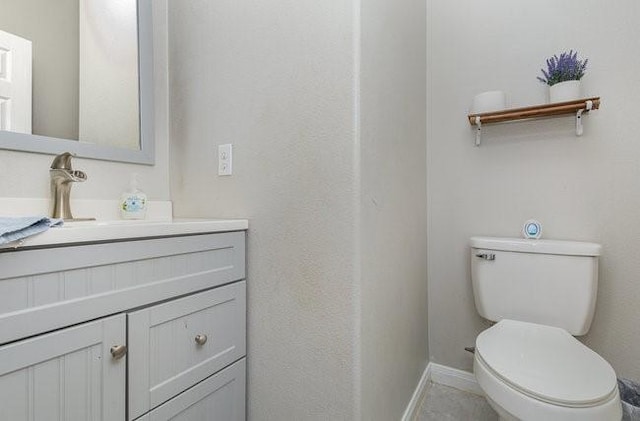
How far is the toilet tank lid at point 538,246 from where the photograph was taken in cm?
122

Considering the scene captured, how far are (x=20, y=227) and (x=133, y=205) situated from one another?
0.58 m

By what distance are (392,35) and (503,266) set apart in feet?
3.49

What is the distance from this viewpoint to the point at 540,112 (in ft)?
4.41

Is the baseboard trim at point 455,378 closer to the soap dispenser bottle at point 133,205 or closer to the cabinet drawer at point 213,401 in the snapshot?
the cabinet drawer at point 213,401

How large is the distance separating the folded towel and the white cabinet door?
0.66 feet

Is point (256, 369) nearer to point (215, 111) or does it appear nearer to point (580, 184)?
point (215, 111)

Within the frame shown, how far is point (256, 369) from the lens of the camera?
3.54ft

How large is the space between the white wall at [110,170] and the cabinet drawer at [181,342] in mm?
563

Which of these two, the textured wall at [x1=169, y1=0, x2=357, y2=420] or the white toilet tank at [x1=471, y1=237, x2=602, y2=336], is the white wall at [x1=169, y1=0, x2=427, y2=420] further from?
the white toilet tank at [x1=471, y1=237, x2=602, y2=336]

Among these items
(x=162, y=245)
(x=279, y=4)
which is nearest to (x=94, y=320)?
(x=162, y=245)

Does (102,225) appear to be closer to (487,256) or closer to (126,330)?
(126,330)

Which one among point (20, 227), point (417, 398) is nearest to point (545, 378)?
point (417, 398)

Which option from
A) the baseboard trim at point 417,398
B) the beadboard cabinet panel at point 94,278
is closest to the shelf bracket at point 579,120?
the baseboard trim at point 417,398

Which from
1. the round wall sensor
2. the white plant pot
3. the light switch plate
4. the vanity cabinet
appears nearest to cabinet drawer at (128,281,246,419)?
the vanity cabinet
